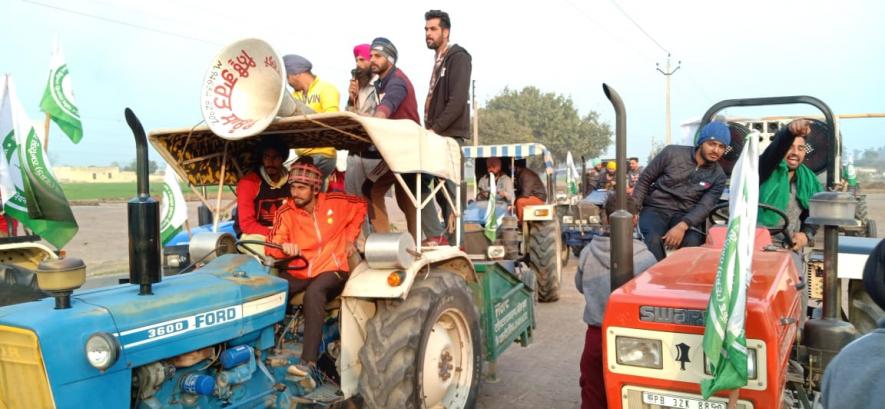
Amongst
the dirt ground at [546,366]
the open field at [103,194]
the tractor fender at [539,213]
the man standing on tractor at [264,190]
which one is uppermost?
the open field at [103,194]

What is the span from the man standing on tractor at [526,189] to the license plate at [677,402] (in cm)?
645

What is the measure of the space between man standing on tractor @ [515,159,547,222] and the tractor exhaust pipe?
6086mm

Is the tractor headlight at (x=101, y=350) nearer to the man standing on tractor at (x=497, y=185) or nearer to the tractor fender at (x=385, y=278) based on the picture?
the tractor fender at (x=385, y=278)

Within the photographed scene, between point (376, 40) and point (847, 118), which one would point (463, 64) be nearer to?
point (376, 40)

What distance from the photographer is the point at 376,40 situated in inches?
188

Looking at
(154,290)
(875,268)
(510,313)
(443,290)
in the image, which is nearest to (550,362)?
(510,313)

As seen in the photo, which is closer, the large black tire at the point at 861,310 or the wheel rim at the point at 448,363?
the wheel rim at the point at 448,363

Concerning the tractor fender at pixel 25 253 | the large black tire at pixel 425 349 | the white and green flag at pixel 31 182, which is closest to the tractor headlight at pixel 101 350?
the large black tire at pixel 425 349

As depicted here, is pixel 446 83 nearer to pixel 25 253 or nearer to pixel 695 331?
pixel 695 331

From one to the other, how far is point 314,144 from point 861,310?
3.97 meters

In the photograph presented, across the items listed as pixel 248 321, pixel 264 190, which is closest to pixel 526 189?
pixel 264 190

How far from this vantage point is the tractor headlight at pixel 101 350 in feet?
8.80

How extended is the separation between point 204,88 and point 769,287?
3048 millimetres

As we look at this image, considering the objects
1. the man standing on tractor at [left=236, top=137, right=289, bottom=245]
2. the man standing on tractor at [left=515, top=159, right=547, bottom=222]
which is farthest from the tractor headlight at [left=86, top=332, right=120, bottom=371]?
the man standing on tractor at [left=515, top=159, right=547, bottom=222]
